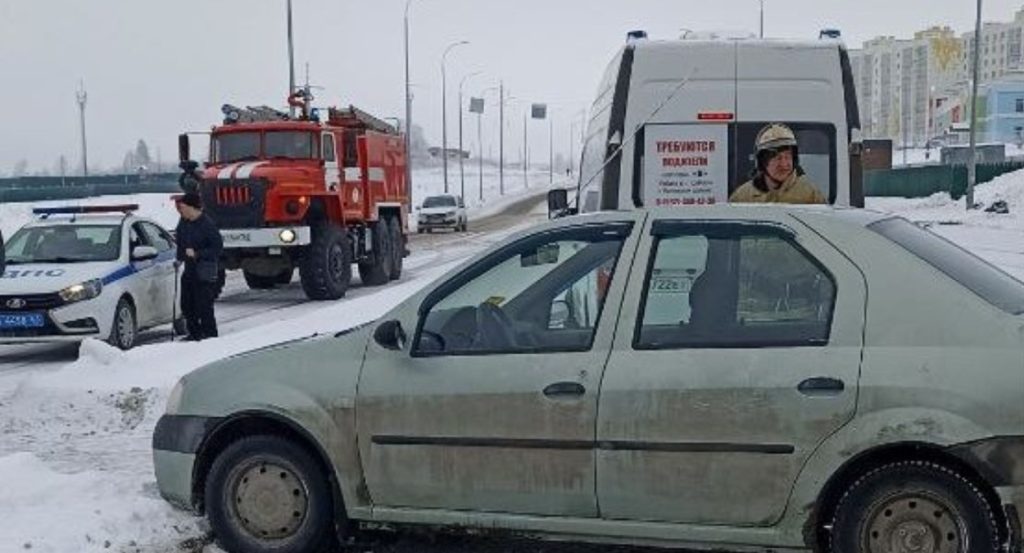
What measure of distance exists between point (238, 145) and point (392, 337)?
13.5m

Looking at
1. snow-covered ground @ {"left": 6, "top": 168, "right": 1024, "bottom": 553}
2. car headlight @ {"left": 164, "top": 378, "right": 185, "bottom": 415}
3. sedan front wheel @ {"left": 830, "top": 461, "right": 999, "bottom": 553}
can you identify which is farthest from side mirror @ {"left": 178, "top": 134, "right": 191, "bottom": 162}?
sedan front wheel @ {"left": 830, "top": 461, "right": 999, "bottom": 553}

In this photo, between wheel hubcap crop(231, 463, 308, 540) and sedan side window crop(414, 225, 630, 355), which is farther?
wheel hubcap crop(231, 463, 308, 540)

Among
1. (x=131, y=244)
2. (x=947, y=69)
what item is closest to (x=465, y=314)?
(x=131, y=244)

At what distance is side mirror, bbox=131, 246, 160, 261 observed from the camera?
39.8ft

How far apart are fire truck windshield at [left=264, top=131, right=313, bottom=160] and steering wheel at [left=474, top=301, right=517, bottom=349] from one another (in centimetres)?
1307

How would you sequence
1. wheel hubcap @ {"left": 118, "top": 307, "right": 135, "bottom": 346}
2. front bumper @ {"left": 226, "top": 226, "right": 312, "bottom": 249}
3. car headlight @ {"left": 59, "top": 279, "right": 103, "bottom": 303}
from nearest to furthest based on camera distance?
car headlight @ {"left": 59, "top": 279, "right": 103, "bottom": 303} < wheel hubcap @ {"left": 118, "top": 307, "right": 135, "bottom": 346} < front bumper @ {"left": 226, "top": 226, "right": 312, "bottom": 249}

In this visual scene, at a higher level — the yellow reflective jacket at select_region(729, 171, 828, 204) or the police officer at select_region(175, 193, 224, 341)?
the yellow reflective jacket at select_region(729, 171, 828, 204)

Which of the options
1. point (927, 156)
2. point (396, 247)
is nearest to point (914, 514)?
point (396, 247)

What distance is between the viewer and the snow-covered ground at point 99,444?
5.12 metres

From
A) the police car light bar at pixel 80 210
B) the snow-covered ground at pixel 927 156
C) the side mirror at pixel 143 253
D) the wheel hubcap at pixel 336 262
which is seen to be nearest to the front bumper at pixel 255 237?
the wheel hubcap at pixel 336 262

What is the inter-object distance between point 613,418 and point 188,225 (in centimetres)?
742

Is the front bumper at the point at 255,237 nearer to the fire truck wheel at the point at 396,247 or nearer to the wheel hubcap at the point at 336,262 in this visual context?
the wheel hubcap at the point at 336,262

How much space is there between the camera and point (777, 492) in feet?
13.5

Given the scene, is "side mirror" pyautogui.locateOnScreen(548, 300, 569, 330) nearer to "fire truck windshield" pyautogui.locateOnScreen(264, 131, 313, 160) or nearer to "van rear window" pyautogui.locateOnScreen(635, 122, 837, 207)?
"van rear window" pyautogui.locateOnScreen(635, 122, 837, 207)
